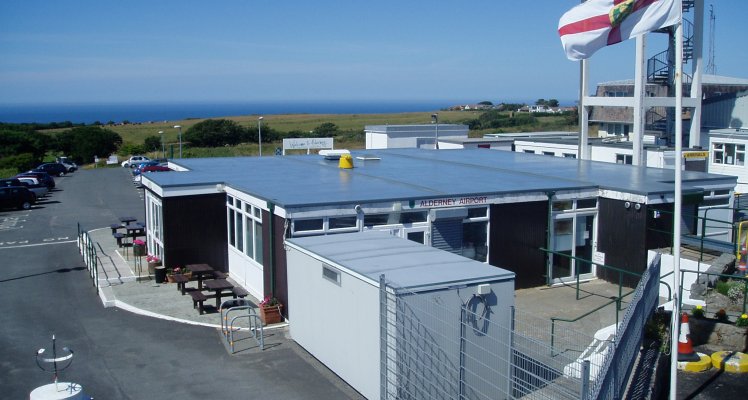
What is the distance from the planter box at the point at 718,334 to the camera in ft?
38.6

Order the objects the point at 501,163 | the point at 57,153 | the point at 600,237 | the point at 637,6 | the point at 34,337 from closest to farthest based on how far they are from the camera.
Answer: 1. the point at 637,6
2. the point at 34,337
3. the point at 600,237
4. the point at 501,163
5. the point at 57,153

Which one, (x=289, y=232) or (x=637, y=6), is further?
(x=289, y=232)

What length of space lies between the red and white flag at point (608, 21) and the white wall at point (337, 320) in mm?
4486

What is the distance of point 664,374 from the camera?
10.6 metres

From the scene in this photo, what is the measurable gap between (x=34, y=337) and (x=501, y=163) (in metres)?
16.4

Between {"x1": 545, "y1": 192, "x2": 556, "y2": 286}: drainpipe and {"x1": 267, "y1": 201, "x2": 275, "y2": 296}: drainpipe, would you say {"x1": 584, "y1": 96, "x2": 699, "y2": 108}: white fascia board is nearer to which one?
{"x1": 545, "y1": 192, "x2": 556, "y2": 286}: drainpipe

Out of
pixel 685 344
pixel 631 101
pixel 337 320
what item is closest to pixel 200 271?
pixel 337 320

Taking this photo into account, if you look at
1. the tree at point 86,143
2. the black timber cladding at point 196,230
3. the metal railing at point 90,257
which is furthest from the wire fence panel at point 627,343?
the tree at point 86,143

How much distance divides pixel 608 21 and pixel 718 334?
5788 millimetres

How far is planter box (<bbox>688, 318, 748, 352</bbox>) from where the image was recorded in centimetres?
1177

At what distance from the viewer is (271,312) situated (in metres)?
15.3

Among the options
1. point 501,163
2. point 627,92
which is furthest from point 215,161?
point 627,92

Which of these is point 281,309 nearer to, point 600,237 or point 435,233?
point 435,233

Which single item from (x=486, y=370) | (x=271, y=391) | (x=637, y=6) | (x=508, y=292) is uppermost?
(x=637, y=6)
